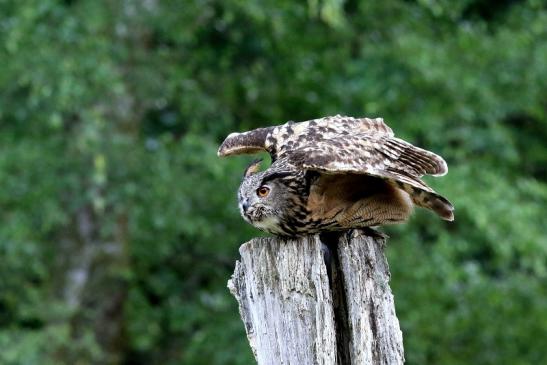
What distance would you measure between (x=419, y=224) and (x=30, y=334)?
357 cm

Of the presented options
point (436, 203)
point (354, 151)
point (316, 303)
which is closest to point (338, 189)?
point (354, 151)

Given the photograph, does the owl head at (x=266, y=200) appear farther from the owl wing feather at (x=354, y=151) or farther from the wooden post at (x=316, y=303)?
the wooden post at (x=316, y=303)

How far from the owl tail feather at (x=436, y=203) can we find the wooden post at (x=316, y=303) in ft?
1.37

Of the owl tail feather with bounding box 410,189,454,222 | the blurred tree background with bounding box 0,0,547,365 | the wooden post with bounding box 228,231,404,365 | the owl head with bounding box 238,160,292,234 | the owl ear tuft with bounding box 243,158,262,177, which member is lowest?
the wooden post with bounding box 228,231,404,365

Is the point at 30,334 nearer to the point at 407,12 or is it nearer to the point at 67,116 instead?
the point at 67,116

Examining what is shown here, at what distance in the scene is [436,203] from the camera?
4.60 m

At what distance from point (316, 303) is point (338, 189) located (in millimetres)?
855

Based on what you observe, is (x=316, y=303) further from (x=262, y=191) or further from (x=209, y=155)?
(x=209, y=155)

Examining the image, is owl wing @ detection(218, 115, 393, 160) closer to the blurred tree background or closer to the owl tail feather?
the owl tail feather

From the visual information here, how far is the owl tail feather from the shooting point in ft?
14.9

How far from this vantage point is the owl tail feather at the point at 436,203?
4.55 meters

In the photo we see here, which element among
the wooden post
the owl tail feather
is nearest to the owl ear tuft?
the owl tail feather

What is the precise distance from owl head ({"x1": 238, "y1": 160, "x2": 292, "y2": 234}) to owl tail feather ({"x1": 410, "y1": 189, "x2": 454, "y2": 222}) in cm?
Answer: 50

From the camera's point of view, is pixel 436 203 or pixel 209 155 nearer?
pixel 436 203
